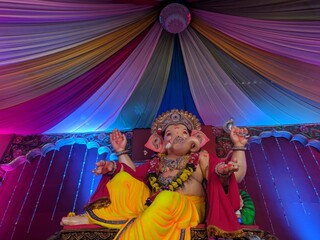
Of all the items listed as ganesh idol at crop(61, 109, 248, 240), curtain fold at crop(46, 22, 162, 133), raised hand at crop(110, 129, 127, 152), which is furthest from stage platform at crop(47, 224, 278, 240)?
curtain fold at crop(46, 22, 162, 133)

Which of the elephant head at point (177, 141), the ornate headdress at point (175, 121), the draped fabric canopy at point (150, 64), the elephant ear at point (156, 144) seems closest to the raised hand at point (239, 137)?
the elephant head at point (177, 141)

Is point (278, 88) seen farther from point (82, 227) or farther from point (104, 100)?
point (82, 227)

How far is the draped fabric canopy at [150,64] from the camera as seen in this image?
342 cm

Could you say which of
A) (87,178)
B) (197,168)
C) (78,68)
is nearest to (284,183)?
(197,168)

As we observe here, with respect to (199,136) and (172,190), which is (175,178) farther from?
(199,136)

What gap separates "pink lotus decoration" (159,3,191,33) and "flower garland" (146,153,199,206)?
5.88ft

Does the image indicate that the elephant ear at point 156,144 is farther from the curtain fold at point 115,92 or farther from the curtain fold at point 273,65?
the curtain fold at point 273,65

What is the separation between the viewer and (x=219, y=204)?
237cm

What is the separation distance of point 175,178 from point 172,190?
11cm

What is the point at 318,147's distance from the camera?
13.6ft

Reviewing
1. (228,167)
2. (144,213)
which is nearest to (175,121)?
(228,167)

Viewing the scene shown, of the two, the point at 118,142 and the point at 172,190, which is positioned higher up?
the point at 118,142

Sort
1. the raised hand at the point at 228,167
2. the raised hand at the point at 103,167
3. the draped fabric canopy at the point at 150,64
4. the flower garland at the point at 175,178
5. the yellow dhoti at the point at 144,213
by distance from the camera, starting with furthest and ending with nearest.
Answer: the draped fabric canopy at the point at 150,64 < the raised hand at the point at 103,167 < the flower garland at the point at 175,178 < the raised hand at the point at 228,167 < the yellow dhoti at the point at 144,213

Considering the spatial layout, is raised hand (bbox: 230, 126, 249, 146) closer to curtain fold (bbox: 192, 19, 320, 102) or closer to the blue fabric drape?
curtain fold (bbox: 192, 19, 320, 102)
